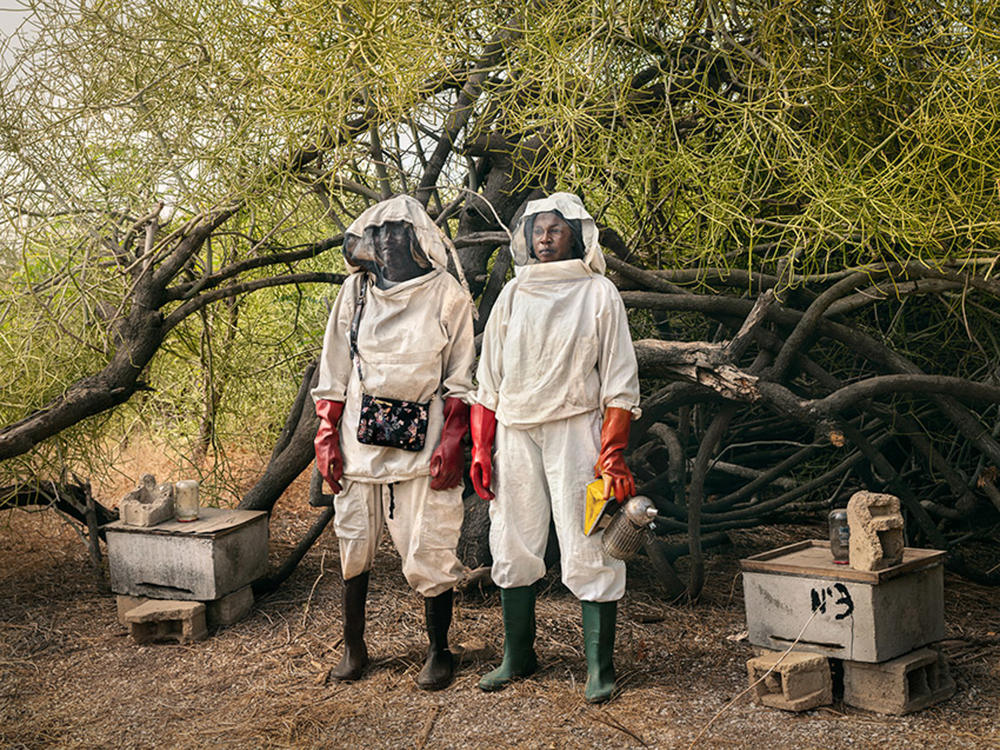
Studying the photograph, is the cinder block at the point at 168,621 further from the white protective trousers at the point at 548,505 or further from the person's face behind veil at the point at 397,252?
the person's face behind veil at the point at 397,252

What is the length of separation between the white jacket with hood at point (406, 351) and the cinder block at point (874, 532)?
4.06 ft

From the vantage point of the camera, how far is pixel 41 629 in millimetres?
3891

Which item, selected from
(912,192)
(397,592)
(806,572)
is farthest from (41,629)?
(912,192)

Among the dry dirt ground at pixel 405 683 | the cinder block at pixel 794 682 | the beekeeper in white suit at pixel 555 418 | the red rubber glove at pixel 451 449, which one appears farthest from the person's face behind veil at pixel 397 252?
the cinder block at pixel 794 682

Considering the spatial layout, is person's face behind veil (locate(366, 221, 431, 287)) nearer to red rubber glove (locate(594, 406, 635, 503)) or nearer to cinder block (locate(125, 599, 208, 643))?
red rubber glove (locate(594, 406, 635, 503))

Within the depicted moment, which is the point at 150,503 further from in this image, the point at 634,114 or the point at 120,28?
the point at 634,114

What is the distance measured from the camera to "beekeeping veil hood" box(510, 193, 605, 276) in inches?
118

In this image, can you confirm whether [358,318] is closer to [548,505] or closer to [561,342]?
[561,342]

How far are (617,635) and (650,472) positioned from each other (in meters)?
1.12

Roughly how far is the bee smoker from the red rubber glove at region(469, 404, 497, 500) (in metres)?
0.42

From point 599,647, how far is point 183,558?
5.69ft

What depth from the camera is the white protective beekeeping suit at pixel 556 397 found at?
2.92m

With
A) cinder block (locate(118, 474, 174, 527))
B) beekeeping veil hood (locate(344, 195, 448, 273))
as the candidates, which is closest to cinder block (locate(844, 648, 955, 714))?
beekeeping veil hood (locate(344, 195, 448, 273))

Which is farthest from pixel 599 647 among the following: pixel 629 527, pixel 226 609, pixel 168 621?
pixel 168 621
